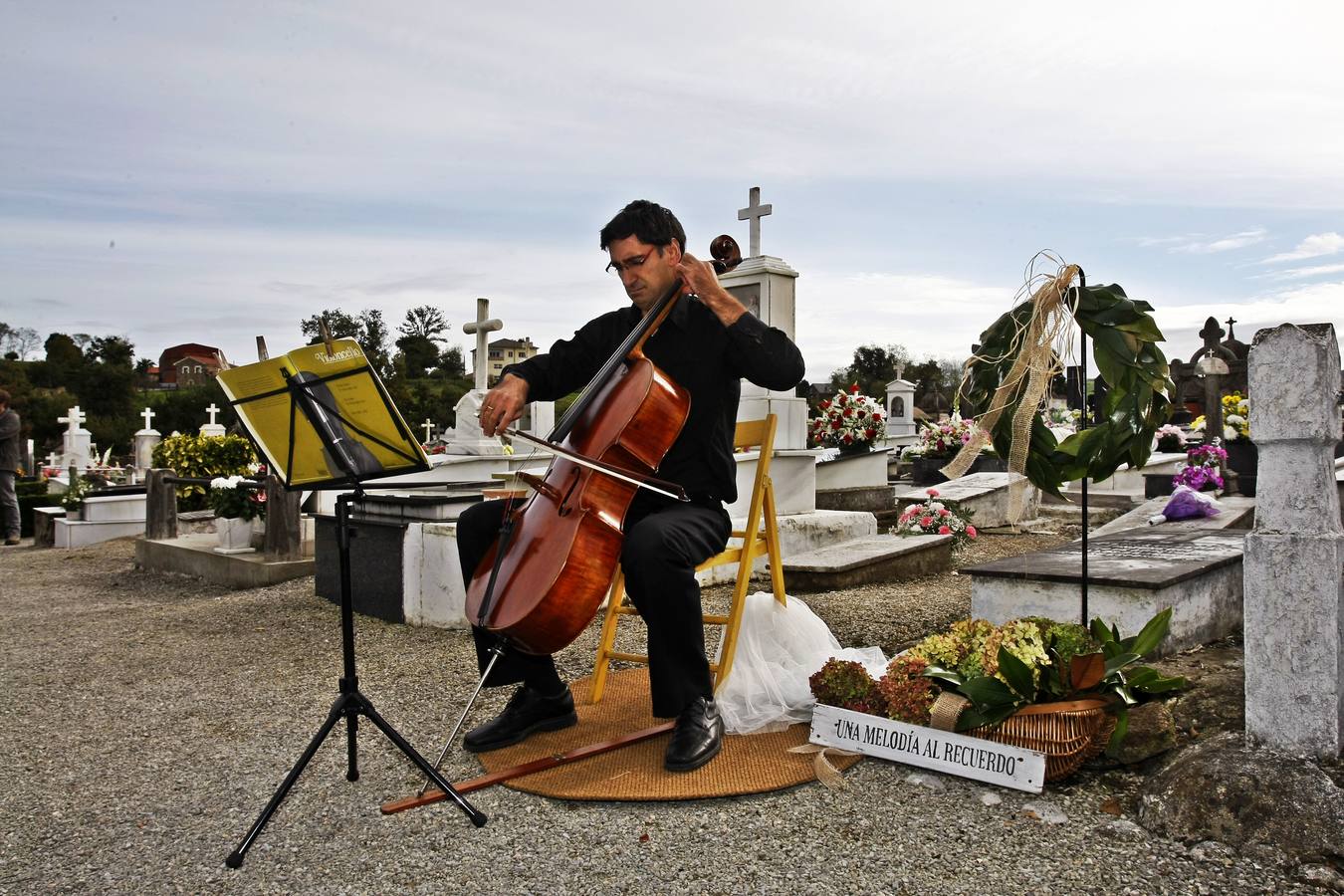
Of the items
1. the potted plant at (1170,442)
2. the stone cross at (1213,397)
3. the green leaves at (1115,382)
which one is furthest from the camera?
the potted plant at (1170,442)

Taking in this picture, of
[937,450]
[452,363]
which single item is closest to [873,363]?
[452,363]

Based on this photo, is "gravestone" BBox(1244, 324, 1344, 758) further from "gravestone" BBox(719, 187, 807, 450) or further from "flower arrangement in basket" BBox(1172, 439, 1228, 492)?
"flower arrangement in basket" BBox(1172, 439, 1228, 492)

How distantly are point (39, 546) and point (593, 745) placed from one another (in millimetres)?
10794

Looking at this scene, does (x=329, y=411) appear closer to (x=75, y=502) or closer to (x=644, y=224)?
(x=644, y=224)

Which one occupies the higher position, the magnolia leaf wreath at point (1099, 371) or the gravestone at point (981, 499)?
the magnolia leaf wreath at point (1099, 371)

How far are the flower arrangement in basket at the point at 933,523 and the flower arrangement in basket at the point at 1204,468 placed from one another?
2226mm

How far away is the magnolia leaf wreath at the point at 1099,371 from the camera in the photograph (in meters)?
3.22

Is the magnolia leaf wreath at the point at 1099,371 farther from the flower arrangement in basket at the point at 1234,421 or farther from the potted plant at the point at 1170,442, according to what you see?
the potted plant at the point at 1170,442

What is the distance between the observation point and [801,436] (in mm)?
7305

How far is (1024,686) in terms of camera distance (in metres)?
2.69

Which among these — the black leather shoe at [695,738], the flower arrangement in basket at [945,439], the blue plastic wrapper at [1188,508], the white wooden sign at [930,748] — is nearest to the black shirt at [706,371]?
the black leather shoe at [695,738]

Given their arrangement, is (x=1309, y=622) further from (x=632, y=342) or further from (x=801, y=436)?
(x=801, y=436)

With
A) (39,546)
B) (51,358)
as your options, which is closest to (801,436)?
(39,546)

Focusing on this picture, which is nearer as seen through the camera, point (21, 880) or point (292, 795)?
point (21, 880)
